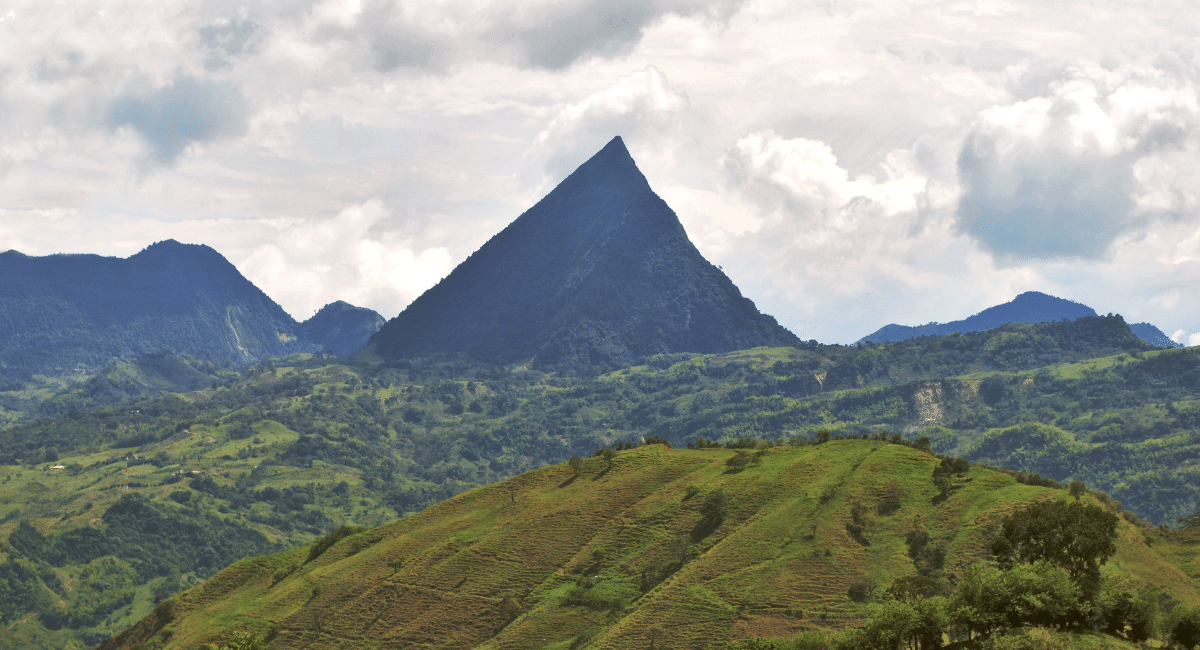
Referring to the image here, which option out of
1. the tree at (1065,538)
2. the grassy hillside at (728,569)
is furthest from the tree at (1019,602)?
the grassy hillside at (728,569)

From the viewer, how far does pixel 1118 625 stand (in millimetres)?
115625

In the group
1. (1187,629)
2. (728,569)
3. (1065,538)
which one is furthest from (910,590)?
(728,569)

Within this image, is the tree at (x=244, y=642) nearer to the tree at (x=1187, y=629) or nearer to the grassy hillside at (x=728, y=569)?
the grassy hillside at (x=728, y=569)

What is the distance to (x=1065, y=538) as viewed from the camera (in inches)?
4867

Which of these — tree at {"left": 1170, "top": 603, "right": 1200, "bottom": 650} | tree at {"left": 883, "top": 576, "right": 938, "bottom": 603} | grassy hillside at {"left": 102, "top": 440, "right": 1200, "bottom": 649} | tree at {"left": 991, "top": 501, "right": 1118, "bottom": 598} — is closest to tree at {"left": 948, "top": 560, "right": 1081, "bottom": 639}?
tree at {"left": 991, "top": 501, "right": 1118, "bottom": 598}

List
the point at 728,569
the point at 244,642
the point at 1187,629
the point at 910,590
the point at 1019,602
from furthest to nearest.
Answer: the point at 728,569, the point at 244,642, the point at 910,590, the point at 1187,629, the point at 1019,602

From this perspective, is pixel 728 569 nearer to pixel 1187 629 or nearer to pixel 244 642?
pixel 1187 629

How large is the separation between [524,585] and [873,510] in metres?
60.9

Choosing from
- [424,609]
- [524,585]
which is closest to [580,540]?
[524,585]

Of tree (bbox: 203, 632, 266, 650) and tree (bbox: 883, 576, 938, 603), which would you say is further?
tree (bbox: 203, 632, 266, 650)

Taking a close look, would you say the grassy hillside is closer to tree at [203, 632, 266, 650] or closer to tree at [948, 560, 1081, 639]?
tree at [948, 560, 1081, 639]

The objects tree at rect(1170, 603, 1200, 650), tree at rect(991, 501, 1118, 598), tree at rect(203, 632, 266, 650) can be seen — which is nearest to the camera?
tree at rect(1170, 603, 1200, 650)

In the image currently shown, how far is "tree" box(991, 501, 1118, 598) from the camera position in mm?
122500

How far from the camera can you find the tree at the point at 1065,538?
122 meters
